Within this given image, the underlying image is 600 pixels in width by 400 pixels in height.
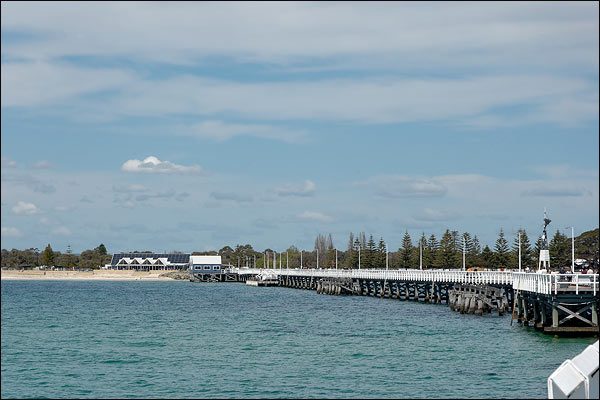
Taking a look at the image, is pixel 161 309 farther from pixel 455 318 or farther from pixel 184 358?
pixel 184 358

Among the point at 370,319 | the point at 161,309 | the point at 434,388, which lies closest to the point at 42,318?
the point at 161,309

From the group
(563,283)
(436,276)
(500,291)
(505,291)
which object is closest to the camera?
(563,283)

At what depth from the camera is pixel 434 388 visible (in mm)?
33562

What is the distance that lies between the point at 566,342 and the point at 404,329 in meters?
14.3

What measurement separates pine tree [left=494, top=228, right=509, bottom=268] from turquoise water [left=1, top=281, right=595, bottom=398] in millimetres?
65028

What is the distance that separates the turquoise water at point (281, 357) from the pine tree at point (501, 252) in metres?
65.0

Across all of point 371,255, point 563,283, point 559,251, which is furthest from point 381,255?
point 563,283

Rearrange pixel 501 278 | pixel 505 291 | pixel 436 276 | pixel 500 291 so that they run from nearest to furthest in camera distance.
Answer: pixel 501 278 < pixel 500 291 < pixel 505 291 < pixel 436 276

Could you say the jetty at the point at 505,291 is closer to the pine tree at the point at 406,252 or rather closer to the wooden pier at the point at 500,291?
the wooden pier at the point at 500,291

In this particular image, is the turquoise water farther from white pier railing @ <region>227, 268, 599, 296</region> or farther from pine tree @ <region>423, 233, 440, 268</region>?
pine tree @ <region>423, 233, 440, 268</region>

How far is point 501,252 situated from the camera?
449 ft

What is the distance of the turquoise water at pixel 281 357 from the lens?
3400 centimetres

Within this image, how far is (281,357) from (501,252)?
3852 inches

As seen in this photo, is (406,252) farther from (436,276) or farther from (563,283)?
(563,283)
